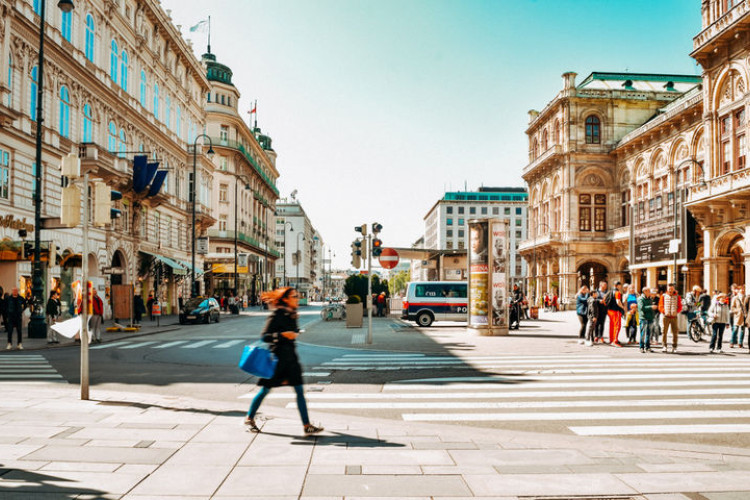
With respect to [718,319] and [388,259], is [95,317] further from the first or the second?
[718,319]

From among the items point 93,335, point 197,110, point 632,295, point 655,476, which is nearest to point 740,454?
point 655,476

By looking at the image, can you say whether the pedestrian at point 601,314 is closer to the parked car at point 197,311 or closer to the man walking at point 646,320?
the man walking at point 646,320

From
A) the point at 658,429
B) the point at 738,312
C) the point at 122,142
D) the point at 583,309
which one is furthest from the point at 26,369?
the point at 122,142

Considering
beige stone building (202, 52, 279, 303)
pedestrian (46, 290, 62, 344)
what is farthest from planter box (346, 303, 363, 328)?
beige stone building (202, 52, 279, 303)

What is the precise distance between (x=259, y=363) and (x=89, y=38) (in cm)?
3186

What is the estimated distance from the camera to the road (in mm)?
7840

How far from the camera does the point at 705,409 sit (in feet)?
28.0

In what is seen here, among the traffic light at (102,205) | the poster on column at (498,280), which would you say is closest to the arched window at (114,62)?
the poster on column at (498,280)

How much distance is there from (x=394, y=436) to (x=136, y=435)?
270cm

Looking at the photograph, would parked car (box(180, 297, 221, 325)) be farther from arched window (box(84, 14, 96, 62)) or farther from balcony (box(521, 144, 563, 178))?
balcony (box(521, 144, 563, 178))

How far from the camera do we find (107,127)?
1389 inches

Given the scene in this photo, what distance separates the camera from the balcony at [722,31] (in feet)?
99.6

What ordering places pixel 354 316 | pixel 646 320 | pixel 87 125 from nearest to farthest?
pixel 646 320, pixel 354 316, pixel 87 125

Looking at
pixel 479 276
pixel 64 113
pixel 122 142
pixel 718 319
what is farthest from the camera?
pixel 122 142
